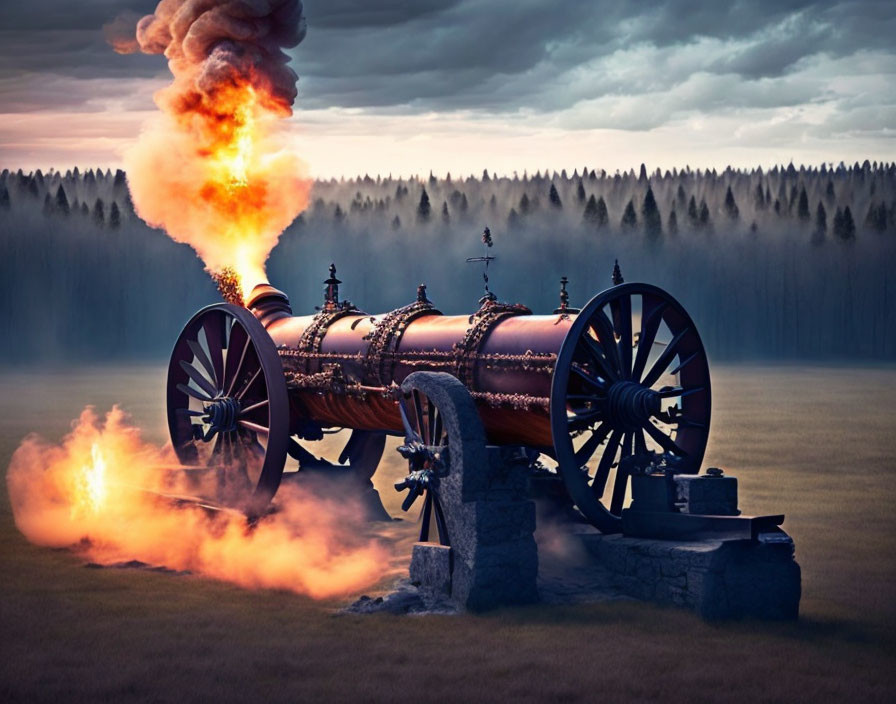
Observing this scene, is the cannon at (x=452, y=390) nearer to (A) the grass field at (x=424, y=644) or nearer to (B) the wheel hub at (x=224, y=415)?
(B) the wheel hub at (x=224, y=415)

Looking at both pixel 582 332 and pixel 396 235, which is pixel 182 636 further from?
pixel 396 235

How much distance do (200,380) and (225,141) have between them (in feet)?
13.9

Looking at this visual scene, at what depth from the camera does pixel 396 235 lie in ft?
271

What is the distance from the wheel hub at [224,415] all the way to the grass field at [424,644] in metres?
2.48

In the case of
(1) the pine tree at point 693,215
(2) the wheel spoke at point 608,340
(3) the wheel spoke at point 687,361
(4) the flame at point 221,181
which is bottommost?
(3) the wheel spoke at point 687,361

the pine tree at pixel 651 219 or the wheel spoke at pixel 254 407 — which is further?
the pine tree at pixel 651 219

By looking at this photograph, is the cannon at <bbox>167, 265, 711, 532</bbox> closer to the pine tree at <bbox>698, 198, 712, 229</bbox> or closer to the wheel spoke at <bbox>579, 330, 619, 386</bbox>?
the wheel spoke at <bbox>579, 330, 619, 386</bbox>

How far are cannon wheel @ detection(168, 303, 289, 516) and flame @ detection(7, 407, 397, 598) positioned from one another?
0.49m

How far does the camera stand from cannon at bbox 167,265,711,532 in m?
12.4

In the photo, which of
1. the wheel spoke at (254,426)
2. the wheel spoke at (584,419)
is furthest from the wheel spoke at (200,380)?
the wheel spoke at (584,419)

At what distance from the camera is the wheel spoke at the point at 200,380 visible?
17031 millimetres

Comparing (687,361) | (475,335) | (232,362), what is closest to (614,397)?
(687,361)

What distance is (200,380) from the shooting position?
17.2 meters

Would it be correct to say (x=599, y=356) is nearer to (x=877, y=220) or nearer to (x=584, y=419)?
(x=584, y=419)
